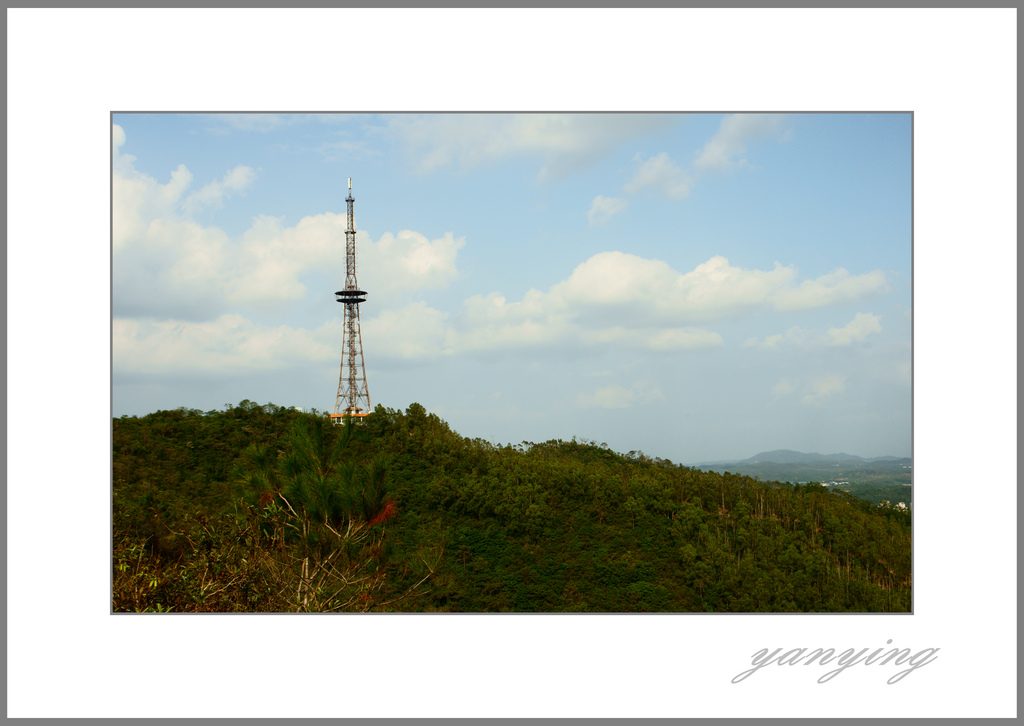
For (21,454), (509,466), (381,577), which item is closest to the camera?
(21,454)

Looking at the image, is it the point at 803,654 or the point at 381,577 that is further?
the point at 381,577

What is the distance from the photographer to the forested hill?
3.52 m

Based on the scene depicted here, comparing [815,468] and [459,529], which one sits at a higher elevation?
[815,468]

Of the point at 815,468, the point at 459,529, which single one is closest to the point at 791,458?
the point at 815,468

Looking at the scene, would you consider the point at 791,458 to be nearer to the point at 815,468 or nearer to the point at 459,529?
the point at 815,468

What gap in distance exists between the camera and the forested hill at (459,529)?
3.52 meters

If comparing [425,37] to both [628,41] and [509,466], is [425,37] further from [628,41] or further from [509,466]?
[509,466]

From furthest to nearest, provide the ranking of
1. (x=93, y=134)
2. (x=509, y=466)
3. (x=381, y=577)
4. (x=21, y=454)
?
(x=509, y=466) → (x=381, y=577) → (x=93, y=134) → (x=21, y=454)

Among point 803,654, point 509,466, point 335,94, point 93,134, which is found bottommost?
point 803,654

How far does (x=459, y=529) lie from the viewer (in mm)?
5180

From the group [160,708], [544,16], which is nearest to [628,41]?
[544,16]

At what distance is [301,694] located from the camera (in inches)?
125

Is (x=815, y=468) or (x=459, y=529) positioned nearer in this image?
(x=815, y=468)

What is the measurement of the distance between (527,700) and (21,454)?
3342 mm
